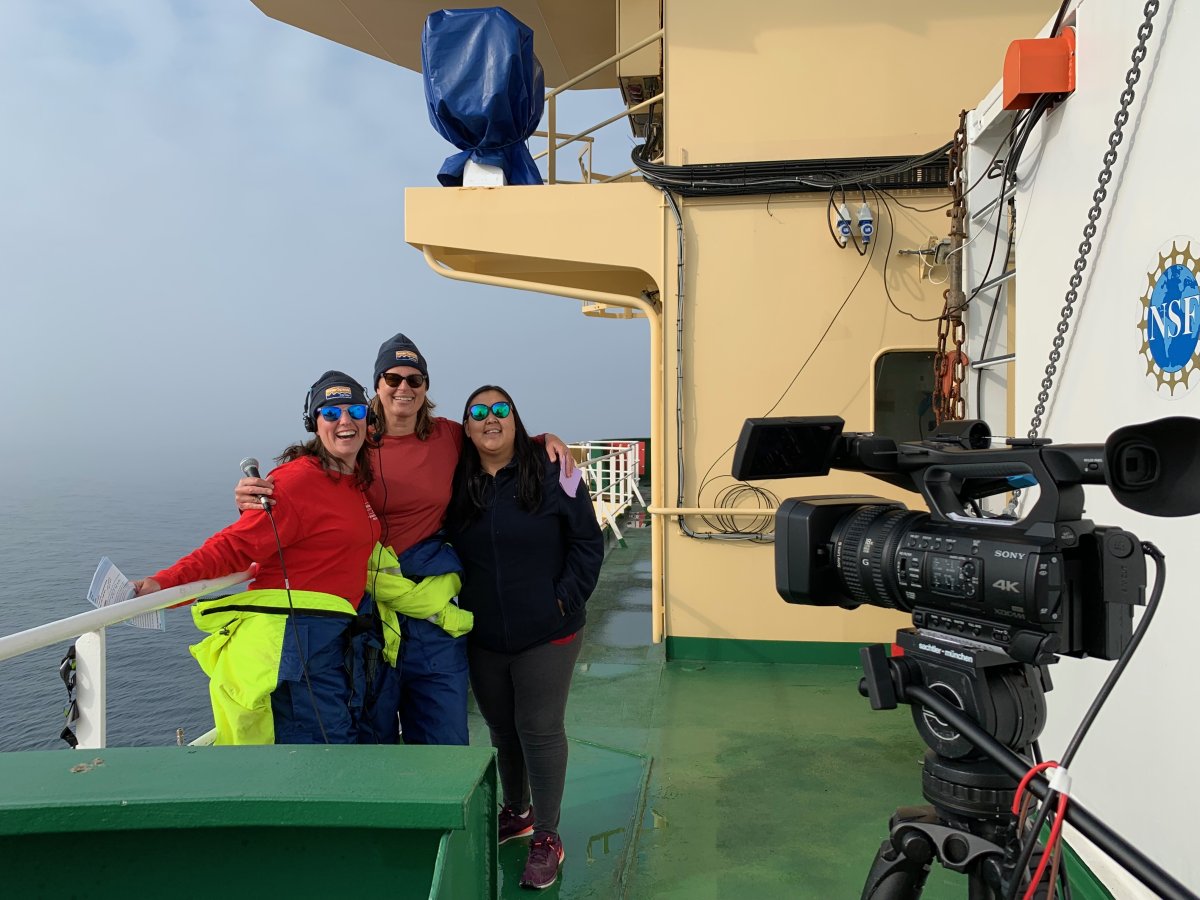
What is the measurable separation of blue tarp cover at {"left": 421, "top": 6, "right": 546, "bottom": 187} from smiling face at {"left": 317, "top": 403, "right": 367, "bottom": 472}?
2929 mm

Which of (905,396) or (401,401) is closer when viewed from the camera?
(401,401)

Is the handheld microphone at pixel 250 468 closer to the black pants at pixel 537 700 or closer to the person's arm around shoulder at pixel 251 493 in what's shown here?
the person's arm around shoulder at pixel 251 493

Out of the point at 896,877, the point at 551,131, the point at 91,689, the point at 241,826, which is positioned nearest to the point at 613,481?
the point at 551,131

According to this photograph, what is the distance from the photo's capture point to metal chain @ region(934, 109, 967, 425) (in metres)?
3.50

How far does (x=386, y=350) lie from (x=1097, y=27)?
2.19 metres

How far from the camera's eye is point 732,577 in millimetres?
4512

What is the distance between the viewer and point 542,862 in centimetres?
236

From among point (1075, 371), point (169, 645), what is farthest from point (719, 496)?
point (169, 645)

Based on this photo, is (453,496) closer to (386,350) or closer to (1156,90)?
(386,350)

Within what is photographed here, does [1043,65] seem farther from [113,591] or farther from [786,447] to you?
[113,591]

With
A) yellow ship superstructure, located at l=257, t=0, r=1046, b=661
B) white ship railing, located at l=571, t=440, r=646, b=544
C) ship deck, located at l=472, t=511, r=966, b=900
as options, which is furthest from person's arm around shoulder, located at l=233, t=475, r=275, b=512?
white ship railing, located at l=571, t=440, r=646, b=544

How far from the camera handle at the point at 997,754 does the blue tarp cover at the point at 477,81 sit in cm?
407

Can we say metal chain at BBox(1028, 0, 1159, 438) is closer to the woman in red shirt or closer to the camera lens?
the camera lens

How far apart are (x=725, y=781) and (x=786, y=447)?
2.26 m
